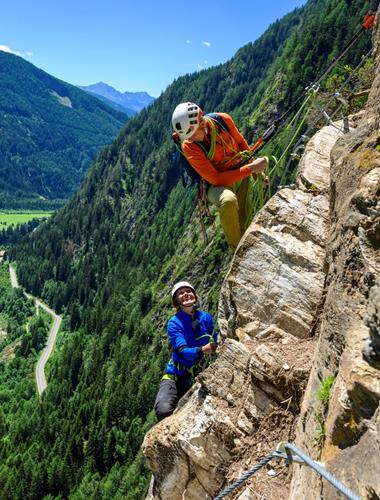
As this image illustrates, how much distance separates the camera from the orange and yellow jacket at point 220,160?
9.27 metres

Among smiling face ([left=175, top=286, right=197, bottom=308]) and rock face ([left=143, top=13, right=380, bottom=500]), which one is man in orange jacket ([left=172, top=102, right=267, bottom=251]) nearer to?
rock face ([left=143, top=13, right=380, bottom=500])

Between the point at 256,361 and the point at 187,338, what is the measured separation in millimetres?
1891

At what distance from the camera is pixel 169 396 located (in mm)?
8773

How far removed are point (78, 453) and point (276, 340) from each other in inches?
3842

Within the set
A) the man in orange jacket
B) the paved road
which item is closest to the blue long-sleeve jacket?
the man in orange jacket

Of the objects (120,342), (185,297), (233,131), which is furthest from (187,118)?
(120,342)

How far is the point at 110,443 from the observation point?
93.0 metres

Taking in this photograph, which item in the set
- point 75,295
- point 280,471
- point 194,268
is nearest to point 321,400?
point 280,471

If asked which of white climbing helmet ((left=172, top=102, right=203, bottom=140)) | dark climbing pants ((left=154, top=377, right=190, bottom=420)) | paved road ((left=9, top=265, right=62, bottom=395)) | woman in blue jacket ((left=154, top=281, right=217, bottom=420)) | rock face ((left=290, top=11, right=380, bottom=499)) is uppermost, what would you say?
white climbing helmet ((left=172, top=102, right=203, bottom=140))

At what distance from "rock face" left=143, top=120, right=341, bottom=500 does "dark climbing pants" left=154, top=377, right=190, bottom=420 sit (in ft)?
1.70

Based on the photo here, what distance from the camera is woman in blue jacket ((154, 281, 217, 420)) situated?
332 inches

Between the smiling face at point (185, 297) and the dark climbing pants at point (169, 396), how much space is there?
5.59ft

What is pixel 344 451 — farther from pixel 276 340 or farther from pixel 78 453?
pixel 78 453

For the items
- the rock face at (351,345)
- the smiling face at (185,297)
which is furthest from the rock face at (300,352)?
the smiling face at (185,297)
